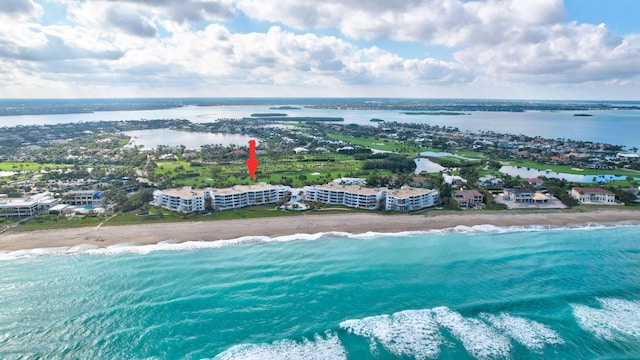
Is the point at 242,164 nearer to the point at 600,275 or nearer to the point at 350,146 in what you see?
the point at 350,146

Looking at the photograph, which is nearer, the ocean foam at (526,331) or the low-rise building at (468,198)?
the ocean foam at (526,331)

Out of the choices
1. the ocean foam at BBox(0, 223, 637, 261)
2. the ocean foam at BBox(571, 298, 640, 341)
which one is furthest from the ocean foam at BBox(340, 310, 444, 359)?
the ocean foam at BBox(0, 223, 637, 261)

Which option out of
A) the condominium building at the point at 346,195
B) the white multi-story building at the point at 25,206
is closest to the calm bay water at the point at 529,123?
the condominium building at the point at 346,195

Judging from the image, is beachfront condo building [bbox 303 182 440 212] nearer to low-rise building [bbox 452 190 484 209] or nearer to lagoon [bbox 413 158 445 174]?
low-rise building [bbox 452 190 484 209]

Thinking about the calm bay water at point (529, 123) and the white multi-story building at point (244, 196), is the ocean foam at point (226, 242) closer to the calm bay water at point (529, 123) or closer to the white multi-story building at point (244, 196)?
the white multi-story building at point (244, 196)

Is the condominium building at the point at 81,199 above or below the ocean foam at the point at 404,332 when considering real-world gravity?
above

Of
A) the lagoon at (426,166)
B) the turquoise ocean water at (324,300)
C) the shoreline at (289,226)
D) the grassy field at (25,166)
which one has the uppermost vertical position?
the grassy field at (25,166)
